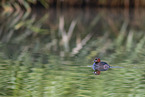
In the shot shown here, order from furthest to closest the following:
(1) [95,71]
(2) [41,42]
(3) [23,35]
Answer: (3) [23,35] → (2) [41,42] → (1) [95,71]

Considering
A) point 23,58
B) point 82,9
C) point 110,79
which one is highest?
point 82,9

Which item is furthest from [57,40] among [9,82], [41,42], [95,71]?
[9,82]

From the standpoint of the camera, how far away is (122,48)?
196 inches

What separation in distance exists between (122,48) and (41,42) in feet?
3.80

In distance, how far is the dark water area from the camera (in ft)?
9.68

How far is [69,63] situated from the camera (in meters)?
3.94

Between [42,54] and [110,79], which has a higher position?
[42,54]

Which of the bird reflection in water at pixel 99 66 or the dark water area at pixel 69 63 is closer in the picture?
the dark water area at pixel 69 63

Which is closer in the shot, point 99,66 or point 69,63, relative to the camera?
point 99,66

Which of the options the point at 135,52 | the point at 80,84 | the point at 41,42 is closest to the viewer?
the point at 80,84

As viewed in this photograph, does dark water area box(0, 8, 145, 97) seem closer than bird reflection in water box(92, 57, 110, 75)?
Yes

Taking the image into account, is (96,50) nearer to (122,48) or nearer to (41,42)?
(122,48)

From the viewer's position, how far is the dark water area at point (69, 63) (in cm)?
295

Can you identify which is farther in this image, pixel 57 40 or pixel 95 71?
pixel 57 40
